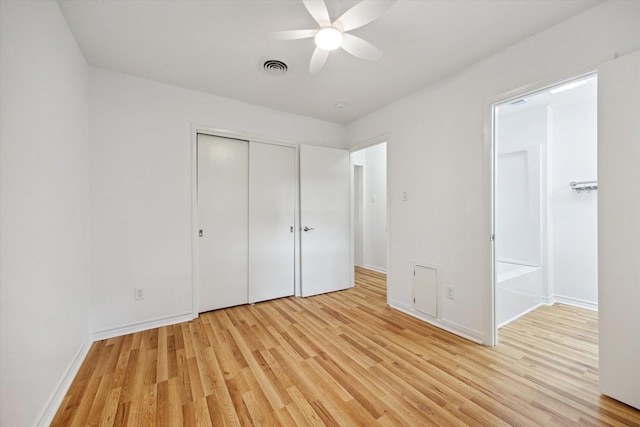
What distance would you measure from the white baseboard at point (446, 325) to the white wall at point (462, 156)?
12 millimetres

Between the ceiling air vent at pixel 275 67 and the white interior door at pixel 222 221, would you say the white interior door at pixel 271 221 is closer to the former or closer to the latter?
the white interior door at pixel 222 221

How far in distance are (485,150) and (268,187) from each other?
234 cm

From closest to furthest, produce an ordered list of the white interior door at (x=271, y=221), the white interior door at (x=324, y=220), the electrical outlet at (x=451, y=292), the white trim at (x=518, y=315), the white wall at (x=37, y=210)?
the white wall at (x=37, y=210), the electrical outlet at (x=451, y=292), the white trim at (x=518, y=315), the white interior door at (x=271, y=221), the white interior door at (x=324, y=220)

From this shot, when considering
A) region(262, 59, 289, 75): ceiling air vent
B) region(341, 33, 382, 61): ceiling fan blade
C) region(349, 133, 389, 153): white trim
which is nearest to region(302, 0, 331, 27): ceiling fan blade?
region(341, 33, 382, 61): ceiling fan blade

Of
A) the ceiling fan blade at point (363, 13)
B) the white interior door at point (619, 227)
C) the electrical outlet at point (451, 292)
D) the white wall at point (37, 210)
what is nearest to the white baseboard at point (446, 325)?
the electrical outlet at point (451, 292)

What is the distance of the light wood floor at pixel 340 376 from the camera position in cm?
139

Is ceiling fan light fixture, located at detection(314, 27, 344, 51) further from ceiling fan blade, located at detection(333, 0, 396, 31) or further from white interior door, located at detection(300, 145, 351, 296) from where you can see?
white interior door, located at detection(300, 145, 351, 296)

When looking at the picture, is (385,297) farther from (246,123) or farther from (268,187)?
(246,123)

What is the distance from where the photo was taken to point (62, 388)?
1564 millimetres

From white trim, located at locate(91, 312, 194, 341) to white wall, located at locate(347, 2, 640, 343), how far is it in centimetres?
235

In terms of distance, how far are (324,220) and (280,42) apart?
2168 mm

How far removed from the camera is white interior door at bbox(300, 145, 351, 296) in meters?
3.38

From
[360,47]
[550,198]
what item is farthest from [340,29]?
[550,198]

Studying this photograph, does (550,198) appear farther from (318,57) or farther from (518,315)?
(318,57)
